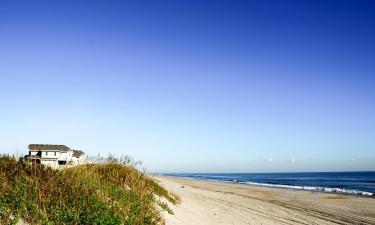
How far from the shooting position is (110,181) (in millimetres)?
11945

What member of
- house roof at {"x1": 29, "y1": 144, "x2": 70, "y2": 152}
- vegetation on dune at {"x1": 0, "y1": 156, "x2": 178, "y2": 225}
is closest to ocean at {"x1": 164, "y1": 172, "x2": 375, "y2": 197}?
house roof at {"x1": 29, "y1": 144, "x2": 70, "y2": 152}

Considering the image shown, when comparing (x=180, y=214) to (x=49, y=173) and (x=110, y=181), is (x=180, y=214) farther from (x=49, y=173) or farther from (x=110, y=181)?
(x=49, y=173)

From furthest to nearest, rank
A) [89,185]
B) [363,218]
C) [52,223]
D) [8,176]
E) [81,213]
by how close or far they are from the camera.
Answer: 1. [363,218]
2. [89,185]
3. [8,176]
4. [81,213]
5. [52,223]

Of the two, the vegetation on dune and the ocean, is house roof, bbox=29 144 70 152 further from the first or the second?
the vegetation on dune

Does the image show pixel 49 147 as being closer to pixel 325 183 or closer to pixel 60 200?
pixel 325 183

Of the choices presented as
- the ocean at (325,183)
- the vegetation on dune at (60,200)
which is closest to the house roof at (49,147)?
Answer: the ocean at (325,183)

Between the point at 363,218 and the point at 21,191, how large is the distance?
61.9 ft

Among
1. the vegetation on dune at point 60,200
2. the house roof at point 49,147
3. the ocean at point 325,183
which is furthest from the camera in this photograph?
the house roof at point 49,147

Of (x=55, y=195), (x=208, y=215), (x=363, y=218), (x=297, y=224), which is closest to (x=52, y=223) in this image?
(x=55, y=195)

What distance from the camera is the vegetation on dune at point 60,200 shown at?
7367 millimetres

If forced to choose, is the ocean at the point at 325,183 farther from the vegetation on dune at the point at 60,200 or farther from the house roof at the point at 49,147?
the vegetation on dune at the point at 60,200

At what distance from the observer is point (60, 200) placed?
25.9 feet

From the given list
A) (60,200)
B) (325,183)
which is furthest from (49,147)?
(60,200)

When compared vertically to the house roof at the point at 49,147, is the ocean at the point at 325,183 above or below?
below
